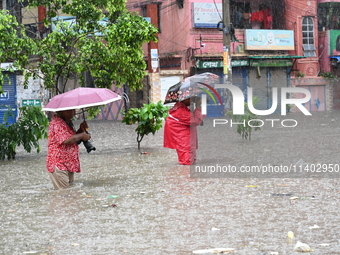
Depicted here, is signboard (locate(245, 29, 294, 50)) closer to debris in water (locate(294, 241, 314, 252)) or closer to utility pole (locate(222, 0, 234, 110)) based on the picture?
utility pole (locate(222, 0, 234, 110))

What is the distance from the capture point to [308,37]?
3644 cm

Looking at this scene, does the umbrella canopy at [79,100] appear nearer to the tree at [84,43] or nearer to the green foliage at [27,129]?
the tree at [84,43]

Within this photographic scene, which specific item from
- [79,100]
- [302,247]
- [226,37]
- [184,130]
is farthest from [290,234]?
[226,37]

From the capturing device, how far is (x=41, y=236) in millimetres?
5906

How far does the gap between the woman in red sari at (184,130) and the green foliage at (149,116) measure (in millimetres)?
2573

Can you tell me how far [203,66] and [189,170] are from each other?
22098 mm

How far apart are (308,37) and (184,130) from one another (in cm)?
2674

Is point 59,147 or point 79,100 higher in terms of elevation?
point 79,100

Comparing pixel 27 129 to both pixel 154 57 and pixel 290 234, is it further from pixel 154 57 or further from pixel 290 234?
pixel 154 57

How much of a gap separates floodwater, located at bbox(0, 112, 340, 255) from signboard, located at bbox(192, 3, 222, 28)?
20144mm

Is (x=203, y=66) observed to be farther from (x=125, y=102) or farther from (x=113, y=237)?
(x=113, y=237)

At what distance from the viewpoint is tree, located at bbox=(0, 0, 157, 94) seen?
12805mm

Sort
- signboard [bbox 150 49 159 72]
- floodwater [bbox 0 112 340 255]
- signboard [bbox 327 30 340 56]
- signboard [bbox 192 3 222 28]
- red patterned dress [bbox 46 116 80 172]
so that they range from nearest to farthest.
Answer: floodwater [bbox 0 112 340 255], red patterned dress [bbox 46 116 80 172], signboard [bbox 150 49 159 72], signboard [bbox 192 3 222 28], signboard [bbox 327 30 340 56]

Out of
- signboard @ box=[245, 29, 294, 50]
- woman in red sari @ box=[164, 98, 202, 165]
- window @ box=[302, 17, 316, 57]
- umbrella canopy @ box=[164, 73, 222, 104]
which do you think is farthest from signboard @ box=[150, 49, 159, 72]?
woman in red sari @ box=[164, 98, 202, 165]
